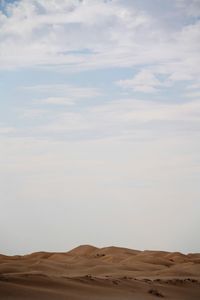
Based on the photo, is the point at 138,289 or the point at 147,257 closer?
the point at 138,289

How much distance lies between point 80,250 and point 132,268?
53.9ft

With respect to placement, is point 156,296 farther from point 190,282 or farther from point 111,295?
point 190,282

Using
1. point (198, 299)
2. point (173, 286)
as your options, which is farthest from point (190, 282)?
point (198, 299)

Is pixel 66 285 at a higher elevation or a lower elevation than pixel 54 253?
lower

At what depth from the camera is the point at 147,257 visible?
117 ft

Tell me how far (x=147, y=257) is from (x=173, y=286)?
1757cm

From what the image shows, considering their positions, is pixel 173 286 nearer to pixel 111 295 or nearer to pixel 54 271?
pixel 111 295

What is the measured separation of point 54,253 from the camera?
139 ft

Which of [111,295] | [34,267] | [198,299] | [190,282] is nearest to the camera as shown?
[111,295]

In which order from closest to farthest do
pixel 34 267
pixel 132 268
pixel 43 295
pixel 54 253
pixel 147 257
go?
1. pixel 43 295
2. pixel 34 267
3. pixel 132 268
4. pixel 147 257
5. pixel 54 253


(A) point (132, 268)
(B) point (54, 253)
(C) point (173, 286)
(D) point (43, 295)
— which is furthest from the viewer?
(B) point (54, 253)

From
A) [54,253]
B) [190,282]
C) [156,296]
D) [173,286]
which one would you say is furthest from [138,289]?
[54,253]

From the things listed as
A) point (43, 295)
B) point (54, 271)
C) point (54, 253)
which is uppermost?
point (54, 253)

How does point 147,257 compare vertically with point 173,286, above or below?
above
